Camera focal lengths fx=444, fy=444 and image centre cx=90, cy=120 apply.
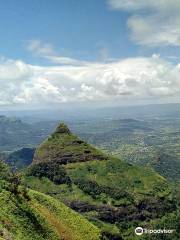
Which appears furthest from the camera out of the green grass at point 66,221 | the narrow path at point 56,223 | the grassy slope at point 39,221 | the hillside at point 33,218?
the green grass at point 66,221

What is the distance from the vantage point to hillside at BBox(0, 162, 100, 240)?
87812 mm

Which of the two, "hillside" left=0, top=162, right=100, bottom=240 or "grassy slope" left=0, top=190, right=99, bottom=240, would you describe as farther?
"hillside" left=0, top=162, right=100, bottom=240

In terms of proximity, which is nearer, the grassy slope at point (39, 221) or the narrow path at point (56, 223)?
the grassy slope at point (39, 221)

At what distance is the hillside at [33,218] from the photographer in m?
87.8

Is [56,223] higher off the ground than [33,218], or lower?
lower

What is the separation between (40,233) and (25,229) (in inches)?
298

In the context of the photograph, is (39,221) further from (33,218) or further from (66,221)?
(66,221)

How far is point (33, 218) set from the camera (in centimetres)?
10119

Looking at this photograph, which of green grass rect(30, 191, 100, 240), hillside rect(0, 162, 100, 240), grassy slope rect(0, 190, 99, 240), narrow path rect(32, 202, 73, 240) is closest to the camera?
grassy slope rect(0, 190, 99, 240)

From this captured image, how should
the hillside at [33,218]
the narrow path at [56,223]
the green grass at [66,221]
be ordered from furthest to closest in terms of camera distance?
the green grass at [66,221]
the narrow path at [56,223]
the hillside at [33,218]

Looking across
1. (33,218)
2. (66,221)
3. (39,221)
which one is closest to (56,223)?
(39,221)

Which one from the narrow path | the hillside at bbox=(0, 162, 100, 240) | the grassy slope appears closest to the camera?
the grassy slope

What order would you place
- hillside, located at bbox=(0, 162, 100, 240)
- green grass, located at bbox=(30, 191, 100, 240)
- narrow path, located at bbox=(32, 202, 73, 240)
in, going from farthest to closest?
1. green grass, located at bbox=(30, 191, 100, 240)
2. narrow path, located at bbox=(32, 202, 73, 240)
3. hillside, located at bbox=(0, 162, 100, 240)

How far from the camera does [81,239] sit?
359 feet
